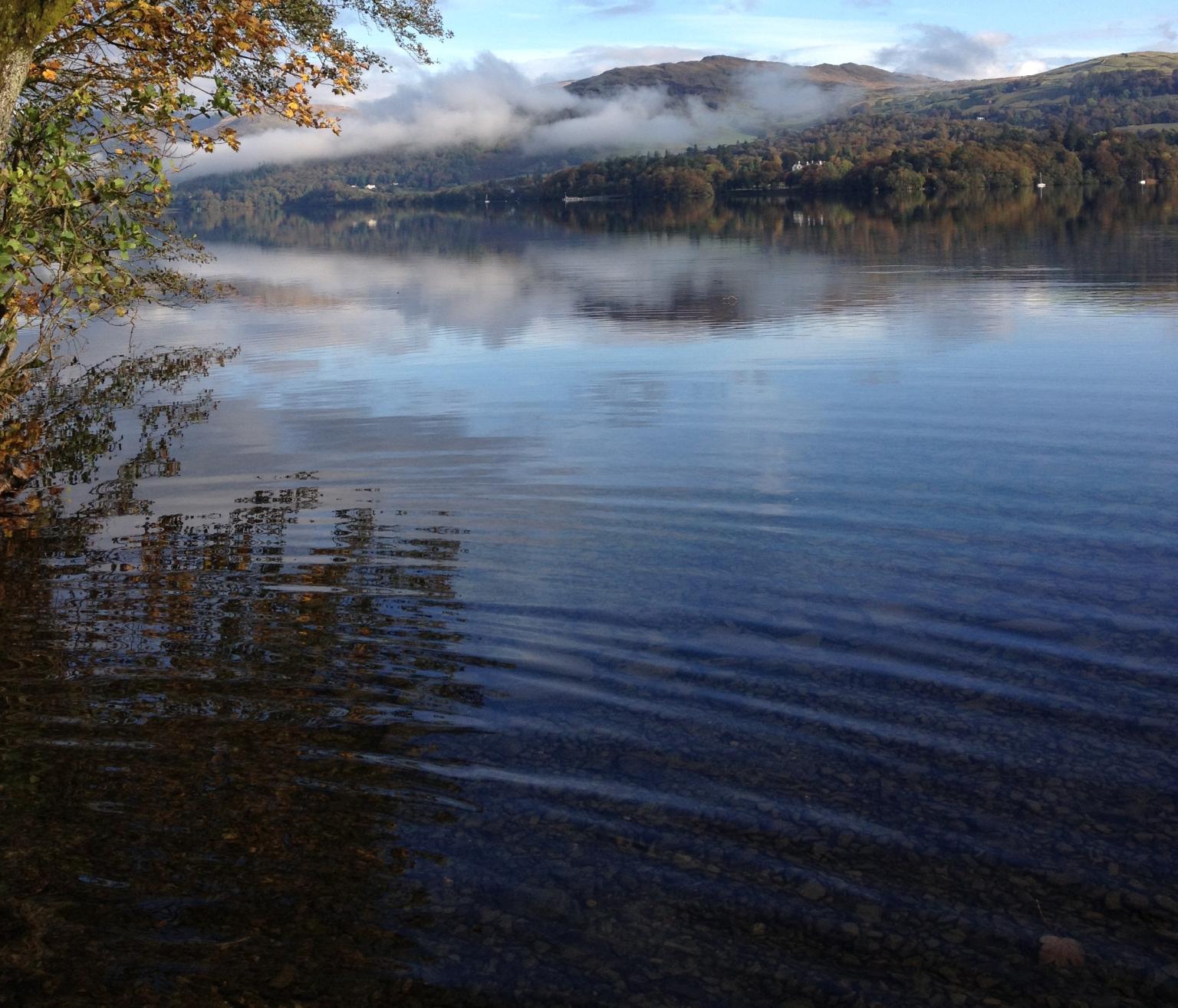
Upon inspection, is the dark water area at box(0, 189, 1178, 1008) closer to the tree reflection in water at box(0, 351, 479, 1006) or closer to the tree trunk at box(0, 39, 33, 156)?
the tree reflection in water at box(0, 351, 479, 1006)

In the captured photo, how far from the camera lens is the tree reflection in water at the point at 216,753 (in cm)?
606

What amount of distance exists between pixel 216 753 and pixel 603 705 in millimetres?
2967

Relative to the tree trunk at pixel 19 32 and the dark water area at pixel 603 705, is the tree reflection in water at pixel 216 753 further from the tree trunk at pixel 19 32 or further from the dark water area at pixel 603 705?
the tree trunk at pixel 19 32

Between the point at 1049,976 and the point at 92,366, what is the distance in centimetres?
3031

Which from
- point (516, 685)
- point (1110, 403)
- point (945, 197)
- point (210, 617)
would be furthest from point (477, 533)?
point (945, 197)

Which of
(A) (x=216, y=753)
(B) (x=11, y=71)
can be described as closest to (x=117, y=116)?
(B) (x=11, y=71)

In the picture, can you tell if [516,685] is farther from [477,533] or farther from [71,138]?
[71,138]

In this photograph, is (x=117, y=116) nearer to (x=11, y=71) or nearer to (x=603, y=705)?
(x=11, y=71)

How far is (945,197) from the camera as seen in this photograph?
161m

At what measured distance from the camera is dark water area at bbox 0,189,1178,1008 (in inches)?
240

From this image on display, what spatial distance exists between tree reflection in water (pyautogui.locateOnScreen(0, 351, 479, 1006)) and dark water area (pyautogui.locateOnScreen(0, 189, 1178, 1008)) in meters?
0.03

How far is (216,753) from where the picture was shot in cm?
829

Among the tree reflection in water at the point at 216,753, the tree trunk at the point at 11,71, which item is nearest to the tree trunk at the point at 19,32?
the tree trunk at the point at 11,71

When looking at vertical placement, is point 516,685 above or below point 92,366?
below
